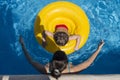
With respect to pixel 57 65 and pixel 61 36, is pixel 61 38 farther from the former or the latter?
pixel 57 65

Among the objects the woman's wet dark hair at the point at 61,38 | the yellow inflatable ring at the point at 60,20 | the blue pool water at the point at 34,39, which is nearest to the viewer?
the woman's wet dark hair at the point at 61,38

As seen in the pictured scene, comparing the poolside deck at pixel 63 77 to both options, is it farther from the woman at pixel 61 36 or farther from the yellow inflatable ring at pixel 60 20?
the yellow inflatable ring at pixel 60 20

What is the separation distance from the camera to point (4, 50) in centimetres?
457

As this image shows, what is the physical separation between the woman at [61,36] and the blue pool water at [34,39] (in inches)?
11.6

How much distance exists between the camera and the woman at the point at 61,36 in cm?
379

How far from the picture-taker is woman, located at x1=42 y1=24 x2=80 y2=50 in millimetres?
3787

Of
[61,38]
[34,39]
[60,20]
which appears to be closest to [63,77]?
[61,38]

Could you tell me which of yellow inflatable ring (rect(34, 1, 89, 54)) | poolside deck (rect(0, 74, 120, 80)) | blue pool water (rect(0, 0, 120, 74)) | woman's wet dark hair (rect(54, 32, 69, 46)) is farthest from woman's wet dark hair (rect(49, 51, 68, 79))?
blue pool water (rect(0, 0, 120, 74))

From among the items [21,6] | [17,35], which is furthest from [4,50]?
[21,6]

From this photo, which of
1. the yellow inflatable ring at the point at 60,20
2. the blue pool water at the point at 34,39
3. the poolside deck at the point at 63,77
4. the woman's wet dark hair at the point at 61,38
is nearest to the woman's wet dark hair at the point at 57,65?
the poolside deck at the point at 63,77

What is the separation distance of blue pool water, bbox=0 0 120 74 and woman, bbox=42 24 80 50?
294 mm

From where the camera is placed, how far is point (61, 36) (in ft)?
12.4

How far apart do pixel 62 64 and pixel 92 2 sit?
246 centimetres

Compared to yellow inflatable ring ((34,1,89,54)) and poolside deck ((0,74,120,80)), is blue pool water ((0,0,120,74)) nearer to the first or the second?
yellow inflatable ring ((34,1,89,54))
